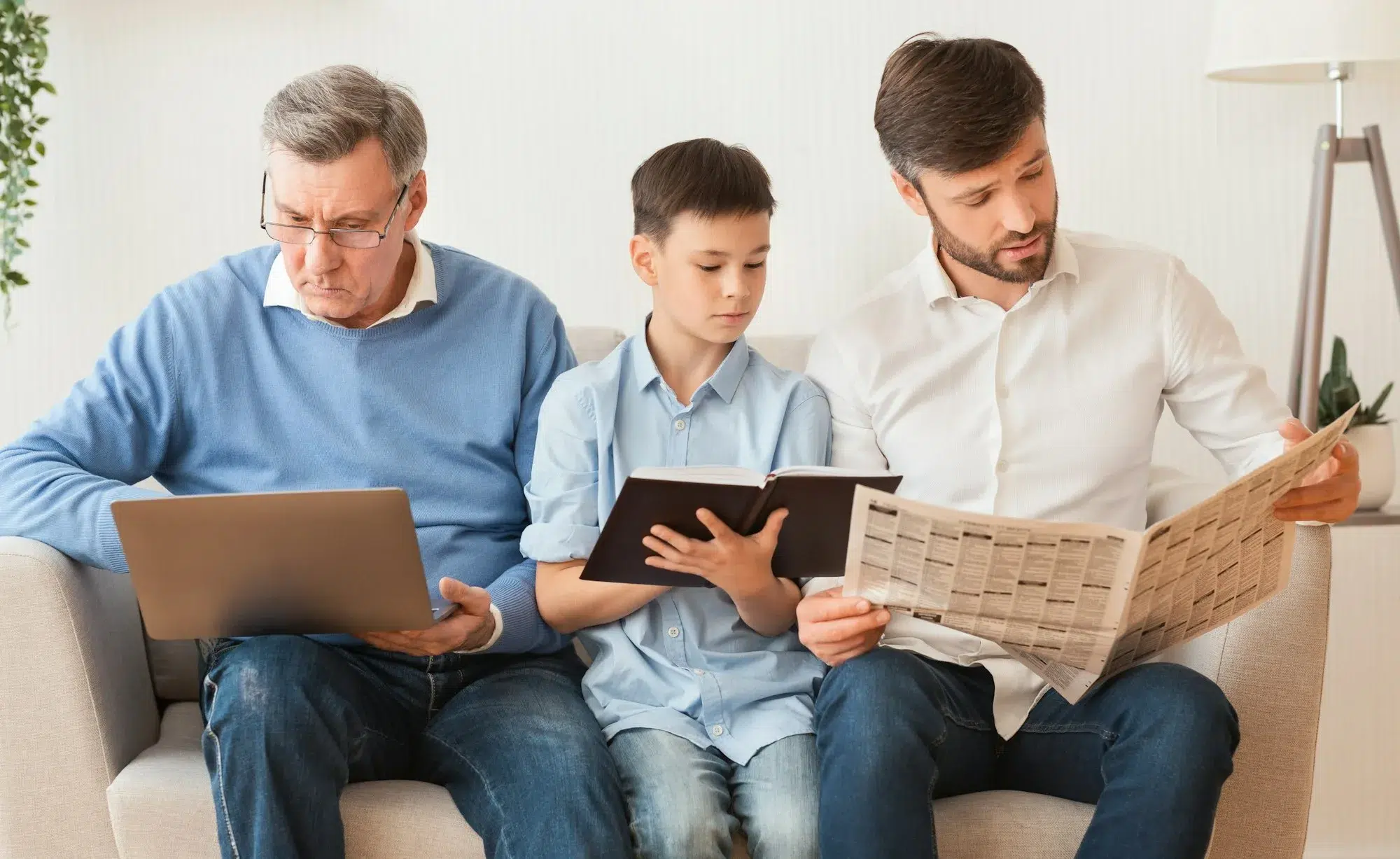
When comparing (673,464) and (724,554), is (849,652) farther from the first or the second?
(673,464)

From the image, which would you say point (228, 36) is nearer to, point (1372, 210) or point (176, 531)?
point (176, 531)

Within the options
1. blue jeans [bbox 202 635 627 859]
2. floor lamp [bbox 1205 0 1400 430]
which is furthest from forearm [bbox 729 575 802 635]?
floor lamp [bbox 1205 0 1400 430]

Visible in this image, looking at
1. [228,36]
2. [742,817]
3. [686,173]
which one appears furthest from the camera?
[228,36]

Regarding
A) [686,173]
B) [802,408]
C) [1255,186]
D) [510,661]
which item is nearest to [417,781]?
[510,661]

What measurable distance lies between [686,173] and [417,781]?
0.76m

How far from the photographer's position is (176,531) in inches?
49.2

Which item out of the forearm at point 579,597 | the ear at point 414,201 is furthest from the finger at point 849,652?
the ear at point 414,201

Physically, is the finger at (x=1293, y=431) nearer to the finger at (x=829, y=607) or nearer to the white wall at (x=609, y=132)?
the finger at (x=829, y=607)

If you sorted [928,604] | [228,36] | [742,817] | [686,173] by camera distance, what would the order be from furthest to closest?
[228,36] < [686,173] < [742,817] < [928,604]

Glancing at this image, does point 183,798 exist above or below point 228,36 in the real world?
below

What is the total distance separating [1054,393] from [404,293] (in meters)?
0.83

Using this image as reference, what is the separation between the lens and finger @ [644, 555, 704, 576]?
1342mm

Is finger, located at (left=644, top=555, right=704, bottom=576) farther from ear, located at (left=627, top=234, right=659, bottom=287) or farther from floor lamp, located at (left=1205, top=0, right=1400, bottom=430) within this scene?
floor lamp, located at (left=1205, top=0, right=1400, bottom=430)

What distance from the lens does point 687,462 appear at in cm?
158
